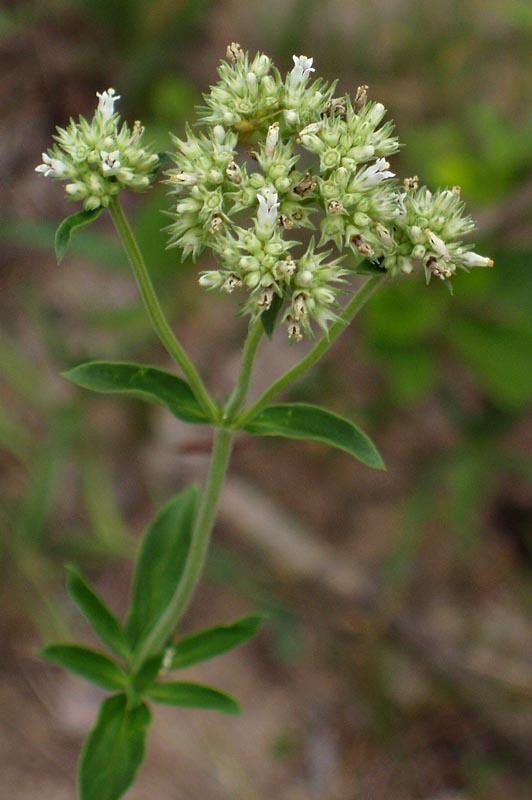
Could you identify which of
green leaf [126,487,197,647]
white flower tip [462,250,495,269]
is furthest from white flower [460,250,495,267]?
green leaf [126,487,197,647]

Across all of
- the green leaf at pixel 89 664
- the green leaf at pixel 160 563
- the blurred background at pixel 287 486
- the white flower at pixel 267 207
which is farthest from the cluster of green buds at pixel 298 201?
the blurred background at pixel 287 486

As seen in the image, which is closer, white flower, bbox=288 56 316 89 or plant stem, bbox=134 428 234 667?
white flower, bbox=288 56 316 89

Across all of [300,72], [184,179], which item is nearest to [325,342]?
[184,179]

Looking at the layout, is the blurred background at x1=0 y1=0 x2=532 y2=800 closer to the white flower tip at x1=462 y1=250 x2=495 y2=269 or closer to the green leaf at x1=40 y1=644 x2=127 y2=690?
the green leaf at x1=40 y1=644 x2=127 y2=690

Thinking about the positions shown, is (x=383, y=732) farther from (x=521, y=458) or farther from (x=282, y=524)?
(x=521, y=458)

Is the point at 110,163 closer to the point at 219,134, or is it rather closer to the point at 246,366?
the point at 219,134

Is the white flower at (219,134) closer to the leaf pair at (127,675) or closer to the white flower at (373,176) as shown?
the white flower at (373,176)
